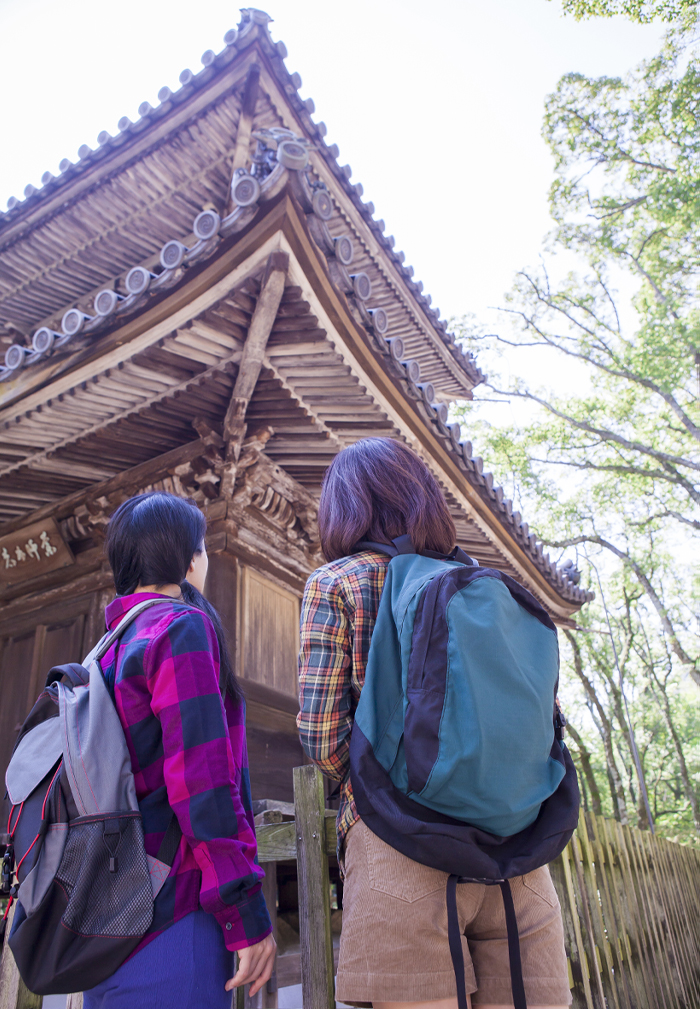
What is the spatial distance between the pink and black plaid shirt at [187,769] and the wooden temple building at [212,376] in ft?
8.31

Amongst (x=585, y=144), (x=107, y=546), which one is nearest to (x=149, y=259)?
(x=107, y=546)

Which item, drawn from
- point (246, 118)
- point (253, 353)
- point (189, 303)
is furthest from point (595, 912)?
point (246, 118)

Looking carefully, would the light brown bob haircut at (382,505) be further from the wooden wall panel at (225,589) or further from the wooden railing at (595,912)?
the wooden wall panel at (225,589)

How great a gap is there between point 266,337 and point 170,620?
257cm

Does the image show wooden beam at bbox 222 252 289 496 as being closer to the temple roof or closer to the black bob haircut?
the temple roof

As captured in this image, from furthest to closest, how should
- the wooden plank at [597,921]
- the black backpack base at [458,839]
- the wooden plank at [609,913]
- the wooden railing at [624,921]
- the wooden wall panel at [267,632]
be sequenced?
the wooden wall panel at [267,632]
the wooden plank at [609,913]
the wooden plank at [597,921]
the wooden railing at [624,921]
the black backpack base at [458,839]

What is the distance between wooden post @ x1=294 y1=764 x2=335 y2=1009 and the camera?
1864mm

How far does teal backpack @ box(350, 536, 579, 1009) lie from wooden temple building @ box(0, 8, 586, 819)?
2.66 meters

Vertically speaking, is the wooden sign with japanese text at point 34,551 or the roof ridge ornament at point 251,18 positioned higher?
the roof ridge ornament at point 251,18

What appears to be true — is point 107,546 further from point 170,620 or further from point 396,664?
point 396,664

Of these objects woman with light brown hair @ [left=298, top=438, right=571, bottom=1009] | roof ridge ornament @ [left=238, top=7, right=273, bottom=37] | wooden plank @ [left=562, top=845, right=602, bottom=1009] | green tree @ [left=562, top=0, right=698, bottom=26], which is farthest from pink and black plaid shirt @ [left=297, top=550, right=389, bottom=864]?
green tree @ [left=562, top=0, right=698, bottom=26]

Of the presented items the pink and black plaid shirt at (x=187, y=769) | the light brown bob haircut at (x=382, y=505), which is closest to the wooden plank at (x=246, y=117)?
the light brown bob haircut at (x=382, y=505)

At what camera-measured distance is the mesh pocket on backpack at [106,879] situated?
4.08ft

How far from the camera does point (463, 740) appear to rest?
1.23 m
